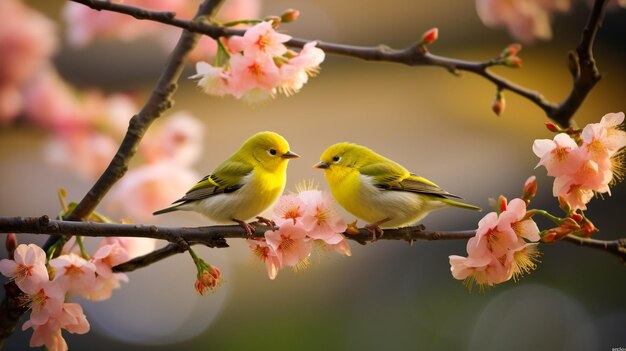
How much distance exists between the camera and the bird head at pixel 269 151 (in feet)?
2.27

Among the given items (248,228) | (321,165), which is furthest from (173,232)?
(321,165)

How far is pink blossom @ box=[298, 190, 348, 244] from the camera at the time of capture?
0.60 m

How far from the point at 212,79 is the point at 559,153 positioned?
1.17 feet

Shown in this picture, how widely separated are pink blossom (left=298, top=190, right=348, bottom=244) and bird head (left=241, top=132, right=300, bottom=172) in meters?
0.07

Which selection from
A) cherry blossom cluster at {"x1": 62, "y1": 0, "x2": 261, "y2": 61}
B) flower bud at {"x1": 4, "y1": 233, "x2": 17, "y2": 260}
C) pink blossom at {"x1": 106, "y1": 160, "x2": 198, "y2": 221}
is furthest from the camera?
cherry blossom cluster at {"x1": 62, "y1": 0, "x2": 261, "y2": 61}

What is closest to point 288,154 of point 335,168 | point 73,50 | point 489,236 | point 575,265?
point 335,168

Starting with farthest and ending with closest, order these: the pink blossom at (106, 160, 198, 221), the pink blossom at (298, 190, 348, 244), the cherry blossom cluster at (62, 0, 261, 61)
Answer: the cherry blossom cluster at (62, 0, 261, 61) → the pink blossom at (106, 160, 198, 221) → the pink blossom at (298, 190, 348, 244)

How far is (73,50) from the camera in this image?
1.88 m

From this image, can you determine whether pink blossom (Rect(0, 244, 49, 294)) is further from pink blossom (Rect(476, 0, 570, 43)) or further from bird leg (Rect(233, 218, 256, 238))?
pink blossom (Rect(476, 0, 570, 43))

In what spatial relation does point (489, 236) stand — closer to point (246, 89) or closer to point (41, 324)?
point (246, 89)

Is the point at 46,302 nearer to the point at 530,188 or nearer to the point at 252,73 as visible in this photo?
the point at 252,73

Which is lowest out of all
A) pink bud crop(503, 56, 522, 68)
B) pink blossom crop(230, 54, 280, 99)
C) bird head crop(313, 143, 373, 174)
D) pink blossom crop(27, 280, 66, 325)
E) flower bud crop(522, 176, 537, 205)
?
pink blossom crop(27, 280, 66, 325)

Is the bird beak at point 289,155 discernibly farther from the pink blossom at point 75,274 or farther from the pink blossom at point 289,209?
the pink blossom at point 75,274

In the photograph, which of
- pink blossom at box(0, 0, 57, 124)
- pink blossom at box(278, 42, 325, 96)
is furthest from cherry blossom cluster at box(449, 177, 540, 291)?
pink blossom at box(0, 0, 57, 124)
